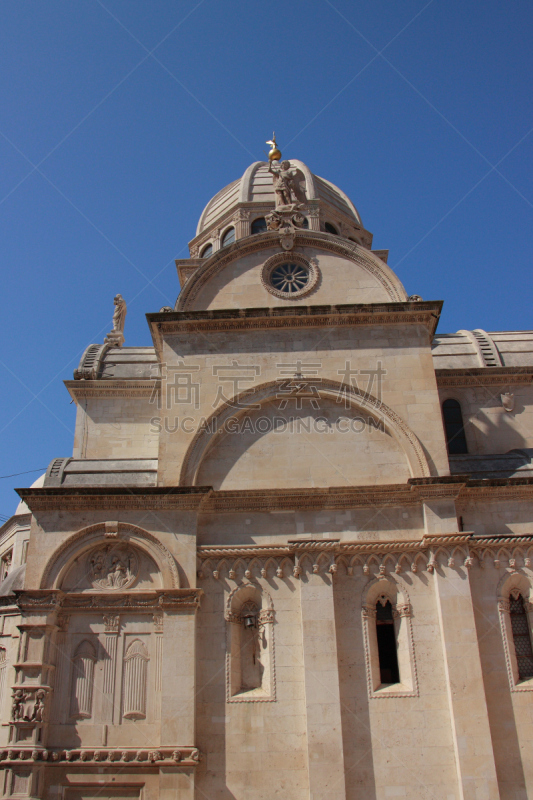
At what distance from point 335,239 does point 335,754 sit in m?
15.4

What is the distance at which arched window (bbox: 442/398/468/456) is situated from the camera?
2339cm

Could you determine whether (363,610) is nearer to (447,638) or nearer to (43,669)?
(447,638)

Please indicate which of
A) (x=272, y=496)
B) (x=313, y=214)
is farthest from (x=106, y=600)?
(x=313, y=214)

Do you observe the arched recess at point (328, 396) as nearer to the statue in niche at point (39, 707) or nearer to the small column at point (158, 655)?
the small column at point (158, 655)

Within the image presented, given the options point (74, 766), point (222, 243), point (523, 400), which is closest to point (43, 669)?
point (74, 766)

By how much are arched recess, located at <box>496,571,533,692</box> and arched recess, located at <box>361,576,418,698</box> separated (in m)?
2.53

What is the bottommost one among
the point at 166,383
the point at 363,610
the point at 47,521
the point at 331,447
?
the point at 363,610

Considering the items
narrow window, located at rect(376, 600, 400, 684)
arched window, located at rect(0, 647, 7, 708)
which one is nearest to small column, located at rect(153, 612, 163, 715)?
narrow window, located at rect(376, 600, 400, 684)

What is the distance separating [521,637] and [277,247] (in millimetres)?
14062

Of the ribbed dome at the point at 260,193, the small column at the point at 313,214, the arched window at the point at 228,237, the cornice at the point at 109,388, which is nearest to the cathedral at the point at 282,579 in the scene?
the cornice at the point at 109,388

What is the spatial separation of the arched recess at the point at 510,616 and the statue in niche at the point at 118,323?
16767 mm

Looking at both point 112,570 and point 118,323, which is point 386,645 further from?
point 118,323

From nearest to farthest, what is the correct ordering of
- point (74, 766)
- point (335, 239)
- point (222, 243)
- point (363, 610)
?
point (74, 766)
point (363, 610)
point (335, 239)
point (222, 243)

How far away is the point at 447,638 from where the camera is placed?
1762 cm
